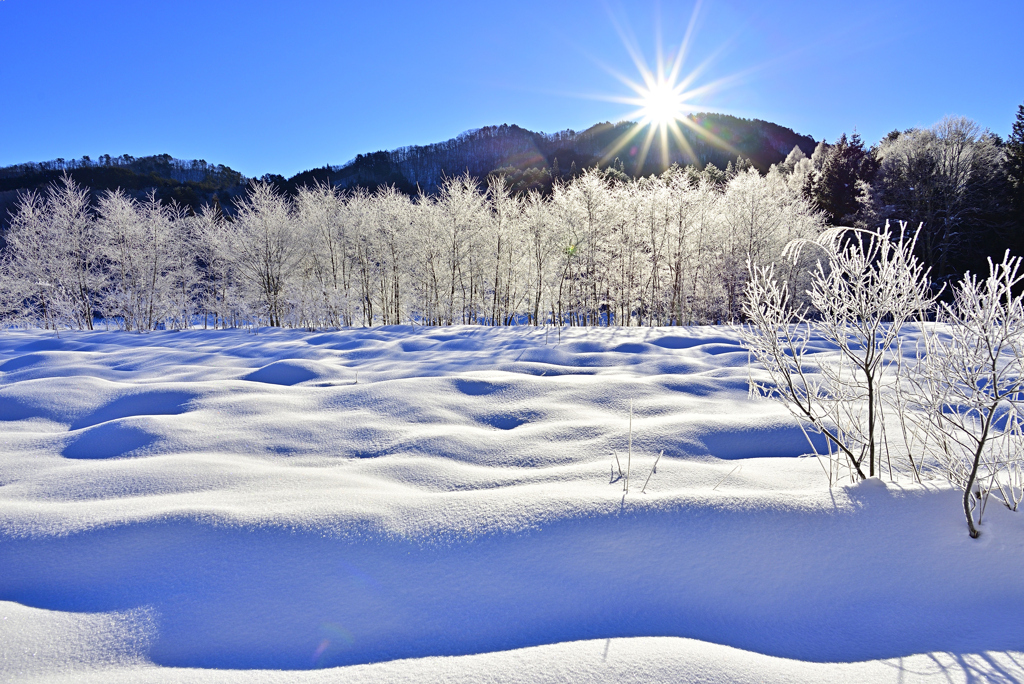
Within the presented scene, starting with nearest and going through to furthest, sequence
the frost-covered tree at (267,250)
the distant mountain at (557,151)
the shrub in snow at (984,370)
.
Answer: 1. the shrub in snow at (984,370)
2. the frost-covered tree at (267,250)
3. the distant mountain at (557,151)

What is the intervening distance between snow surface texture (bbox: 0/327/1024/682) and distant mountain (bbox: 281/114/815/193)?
242 ft

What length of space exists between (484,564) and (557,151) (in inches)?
3642

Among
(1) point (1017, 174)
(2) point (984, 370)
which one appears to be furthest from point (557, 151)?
(2) point (984, 370)

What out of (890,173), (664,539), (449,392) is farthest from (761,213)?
(664,539)

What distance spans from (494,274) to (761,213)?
14552 mm

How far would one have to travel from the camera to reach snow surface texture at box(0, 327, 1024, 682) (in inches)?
59.5

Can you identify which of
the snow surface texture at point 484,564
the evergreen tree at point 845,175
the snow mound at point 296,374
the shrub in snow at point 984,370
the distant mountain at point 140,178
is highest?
the distant mountain at point 140,178

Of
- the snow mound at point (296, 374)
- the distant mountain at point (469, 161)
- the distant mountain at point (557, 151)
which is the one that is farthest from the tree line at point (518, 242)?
the distant mountain at point (557, 151)

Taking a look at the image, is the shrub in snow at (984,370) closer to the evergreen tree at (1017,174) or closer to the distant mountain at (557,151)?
the evergreen tree at (1017,174)

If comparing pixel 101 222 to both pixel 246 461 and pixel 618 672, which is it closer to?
pixel 246 461

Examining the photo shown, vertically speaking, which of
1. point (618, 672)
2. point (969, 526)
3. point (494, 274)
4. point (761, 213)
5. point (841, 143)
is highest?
point (841, 143)

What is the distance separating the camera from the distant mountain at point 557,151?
255 ft

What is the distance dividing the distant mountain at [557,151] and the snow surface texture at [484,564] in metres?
73.8

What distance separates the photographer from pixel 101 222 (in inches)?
984
